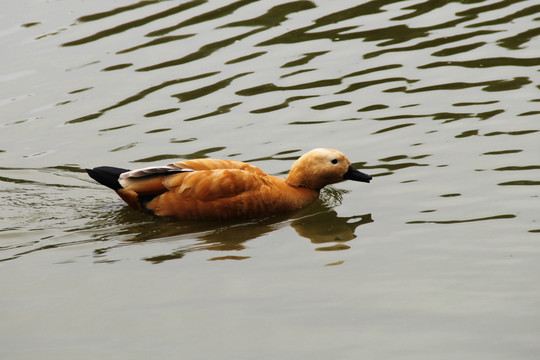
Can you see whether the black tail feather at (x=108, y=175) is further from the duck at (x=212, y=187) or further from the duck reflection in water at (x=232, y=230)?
the duck reflection in water at (x=232, y=230)

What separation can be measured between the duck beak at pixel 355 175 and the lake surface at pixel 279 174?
19cm

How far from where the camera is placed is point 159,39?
12375 mm

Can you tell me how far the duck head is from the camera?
8.59m

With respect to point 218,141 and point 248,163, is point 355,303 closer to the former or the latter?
point 248,163

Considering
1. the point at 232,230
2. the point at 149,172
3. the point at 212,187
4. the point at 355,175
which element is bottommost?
the point at 232,230

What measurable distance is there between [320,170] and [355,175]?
36 centimetres

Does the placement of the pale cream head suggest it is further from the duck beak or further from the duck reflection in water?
the duck reflection in water

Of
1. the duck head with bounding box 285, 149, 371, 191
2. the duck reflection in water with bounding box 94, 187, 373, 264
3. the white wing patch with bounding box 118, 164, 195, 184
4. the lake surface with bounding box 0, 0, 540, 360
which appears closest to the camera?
the lake surface with bounding box 0, 0, 540, 360

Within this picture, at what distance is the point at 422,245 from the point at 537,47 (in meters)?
5.04

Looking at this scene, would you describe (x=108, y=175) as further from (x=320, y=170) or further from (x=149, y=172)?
(x=320, y=170)

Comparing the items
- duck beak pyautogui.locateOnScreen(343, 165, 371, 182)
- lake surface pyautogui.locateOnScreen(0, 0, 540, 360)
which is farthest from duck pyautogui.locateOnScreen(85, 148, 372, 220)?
lake surface pyautogui.locateOnScreen(0, 0, 540, 360)

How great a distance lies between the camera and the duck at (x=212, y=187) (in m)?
8.28

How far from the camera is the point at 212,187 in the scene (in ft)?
27.2

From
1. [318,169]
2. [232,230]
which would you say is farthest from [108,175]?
[318,169]
